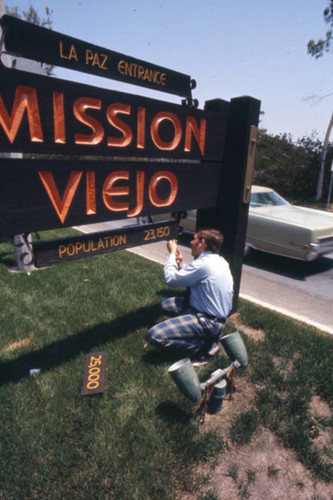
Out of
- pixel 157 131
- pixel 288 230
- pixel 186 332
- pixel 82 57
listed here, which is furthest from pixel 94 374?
pixel 288 230

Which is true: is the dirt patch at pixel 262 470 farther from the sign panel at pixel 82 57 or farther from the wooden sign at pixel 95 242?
the sign panel at pixel 82 57

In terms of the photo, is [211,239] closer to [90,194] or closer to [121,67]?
[90,194]

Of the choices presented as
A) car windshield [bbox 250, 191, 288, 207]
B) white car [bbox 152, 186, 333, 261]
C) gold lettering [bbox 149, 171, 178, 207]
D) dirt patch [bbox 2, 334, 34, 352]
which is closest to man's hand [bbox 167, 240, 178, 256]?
gold lettering [bbox 149, 171, 178, 207]

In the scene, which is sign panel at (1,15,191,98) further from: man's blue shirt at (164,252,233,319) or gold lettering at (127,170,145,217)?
man's blue shirt at (164,252,233,319)

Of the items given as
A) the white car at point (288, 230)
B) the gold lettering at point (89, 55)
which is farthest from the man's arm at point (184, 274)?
the white car at point (288, 230)

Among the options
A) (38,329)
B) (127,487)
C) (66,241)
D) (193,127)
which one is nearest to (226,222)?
(193,127)

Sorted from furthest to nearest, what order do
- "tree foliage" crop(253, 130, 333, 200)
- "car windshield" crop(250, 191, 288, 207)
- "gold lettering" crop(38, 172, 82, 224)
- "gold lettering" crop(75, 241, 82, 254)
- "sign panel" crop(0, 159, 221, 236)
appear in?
"tree foliage" crop(253, 130, 333, 200)
"car windshield" crop(250, 191, 288, 207)
"gold lettering" crop(75, 241, 82, 254)
"gold lettering" crop(38, 172, 82, 224)
"sign panel" crop(0, 159, 221, 236)

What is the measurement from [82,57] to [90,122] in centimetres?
49

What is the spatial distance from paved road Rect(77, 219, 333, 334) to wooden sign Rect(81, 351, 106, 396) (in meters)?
2.85

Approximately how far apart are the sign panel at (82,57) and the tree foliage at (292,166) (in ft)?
63.8

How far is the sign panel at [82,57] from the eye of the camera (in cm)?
224

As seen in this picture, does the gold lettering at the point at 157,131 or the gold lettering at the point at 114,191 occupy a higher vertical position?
the gold lettering at the point at 157,131

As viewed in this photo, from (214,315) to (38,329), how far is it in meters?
2.21

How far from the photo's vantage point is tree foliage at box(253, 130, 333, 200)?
67.3 ft
